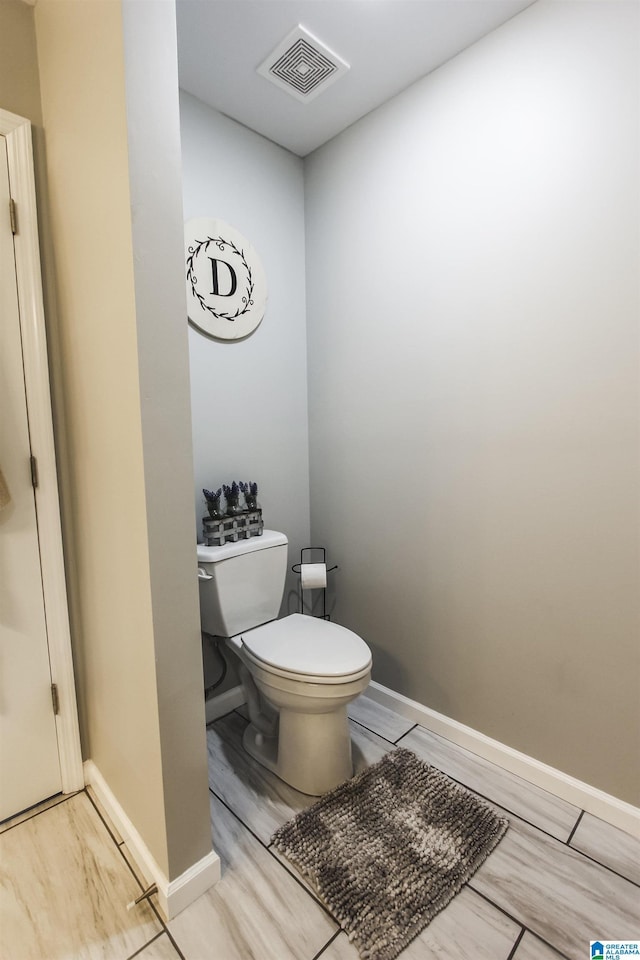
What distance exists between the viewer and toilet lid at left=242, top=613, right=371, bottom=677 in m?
1.50

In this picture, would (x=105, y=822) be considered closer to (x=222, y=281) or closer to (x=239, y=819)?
(x=239, y=819)

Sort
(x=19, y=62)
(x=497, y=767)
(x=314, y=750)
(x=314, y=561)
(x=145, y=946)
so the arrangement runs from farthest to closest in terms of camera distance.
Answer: (x=314, y=561)
(x=497, y=767)
(x=314, y=750)
(x=19, y=62)
(x=145, y=946)

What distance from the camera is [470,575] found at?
5.64 ft

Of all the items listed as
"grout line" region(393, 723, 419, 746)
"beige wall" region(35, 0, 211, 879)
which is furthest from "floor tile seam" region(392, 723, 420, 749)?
"beige wall" region(35, 0, 211, 879)

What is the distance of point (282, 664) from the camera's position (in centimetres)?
151

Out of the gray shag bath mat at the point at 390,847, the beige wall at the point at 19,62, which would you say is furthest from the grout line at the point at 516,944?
the beige wall at the point at 19,62

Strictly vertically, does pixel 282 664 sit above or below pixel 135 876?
above

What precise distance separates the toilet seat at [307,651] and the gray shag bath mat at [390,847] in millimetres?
418

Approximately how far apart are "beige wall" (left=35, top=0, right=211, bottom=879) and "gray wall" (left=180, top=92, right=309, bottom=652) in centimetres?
53

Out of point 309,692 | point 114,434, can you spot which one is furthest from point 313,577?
point 114,434

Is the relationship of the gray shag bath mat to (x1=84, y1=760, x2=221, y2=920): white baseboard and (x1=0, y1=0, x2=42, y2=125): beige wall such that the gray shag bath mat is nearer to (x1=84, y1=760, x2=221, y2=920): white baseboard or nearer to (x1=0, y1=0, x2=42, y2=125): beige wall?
(x1=84, y1=760, x2=221, y2=920): white baseboard

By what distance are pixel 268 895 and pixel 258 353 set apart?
6.07 ft

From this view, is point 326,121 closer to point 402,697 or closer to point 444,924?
point 402,697

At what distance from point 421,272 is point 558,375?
660mm
